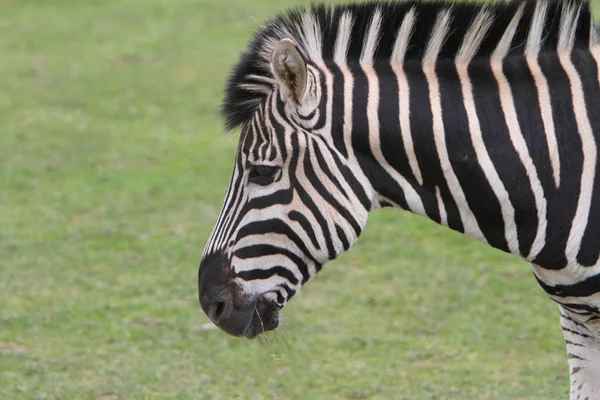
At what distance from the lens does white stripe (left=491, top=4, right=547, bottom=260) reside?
4.43 meters

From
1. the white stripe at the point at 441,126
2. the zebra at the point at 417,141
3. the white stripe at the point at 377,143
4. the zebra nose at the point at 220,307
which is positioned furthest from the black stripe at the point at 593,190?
the zebra nose at the point at 220,307

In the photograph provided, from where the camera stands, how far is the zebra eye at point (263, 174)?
14.6ft

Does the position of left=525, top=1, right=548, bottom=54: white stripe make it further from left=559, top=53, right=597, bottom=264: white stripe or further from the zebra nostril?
the zebra nostril

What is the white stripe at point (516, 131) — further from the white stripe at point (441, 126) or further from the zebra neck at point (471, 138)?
the white stripe at point (441, 126)

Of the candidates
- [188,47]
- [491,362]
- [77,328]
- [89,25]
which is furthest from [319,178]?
[89,25]

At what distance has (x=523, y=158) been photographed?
14.5 feet

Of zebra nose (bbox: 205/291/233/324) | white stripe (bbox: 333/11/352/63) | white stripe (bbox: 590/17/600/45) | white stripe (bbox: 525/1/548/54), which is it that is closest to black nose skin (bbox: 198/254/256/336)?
zebra nose (bbox: 205/291/233/324)

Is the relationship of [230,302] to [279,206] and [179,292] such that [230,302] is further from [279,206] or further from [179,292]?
[179,292]

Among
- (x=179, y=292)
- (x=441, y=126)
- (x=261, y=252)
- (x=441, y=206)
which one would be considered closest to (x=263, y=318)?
(x=261, y=252)

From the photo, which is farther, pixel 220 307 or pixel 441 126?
pixel 220 307

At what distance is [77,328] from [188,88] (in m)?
7.70

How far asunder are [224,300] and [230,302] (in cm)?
3

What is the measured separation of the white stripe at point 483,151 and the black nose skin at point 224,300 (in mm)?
1143

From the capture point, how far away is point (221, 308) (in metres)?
4.58
